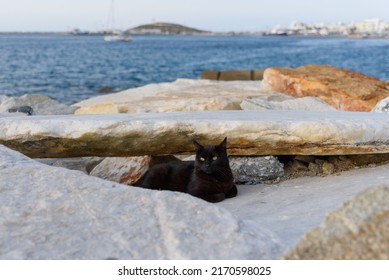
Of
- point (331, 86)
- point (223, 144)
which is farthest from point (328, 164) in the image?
point (331, 86)

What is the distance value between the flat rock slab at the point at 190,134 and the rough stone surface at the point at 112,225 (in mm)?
1465

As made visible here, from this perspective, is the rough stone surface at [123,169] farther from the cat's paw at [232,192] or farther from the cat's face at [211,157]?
the cat's paw at [232,192]

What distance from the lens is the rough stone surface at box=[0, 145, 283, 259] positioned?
8.87 feet

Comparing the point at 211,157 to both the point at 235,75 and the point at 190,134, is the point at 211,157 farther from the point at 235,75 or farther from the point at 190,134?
the point at 235,75

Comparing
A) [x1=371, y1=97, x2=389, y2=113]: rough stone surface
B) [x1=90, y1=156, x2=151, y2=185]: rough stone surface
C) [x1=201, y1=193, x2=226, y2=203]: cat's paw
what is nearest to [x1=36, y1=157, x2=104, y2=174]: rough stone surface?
[x1=90, y1=156, x2=151, y2=185]: rough stone surface

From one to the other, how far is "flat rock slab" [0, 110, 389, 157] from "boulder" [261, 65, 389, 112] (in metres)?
4.28

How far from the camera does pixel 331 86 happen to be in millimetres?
10023

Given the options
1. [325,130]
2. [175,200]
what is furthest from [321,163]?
[175,200]

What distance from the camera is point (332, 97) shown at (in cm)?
980

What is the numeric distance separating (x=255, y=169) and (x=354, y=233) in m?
3.11

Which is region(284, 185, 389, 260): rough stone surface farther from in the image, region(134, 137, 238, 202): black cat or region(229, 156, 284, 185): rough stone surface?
region(229, 156, 284, 185): rough stone surface

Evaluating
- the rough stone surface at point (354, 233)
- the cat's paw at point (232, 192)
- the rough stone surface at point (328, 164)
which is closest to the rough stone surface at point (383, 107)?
the rough stone surface at point (328, 164)

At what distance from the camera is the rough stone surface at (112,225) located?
A: 8.87ft

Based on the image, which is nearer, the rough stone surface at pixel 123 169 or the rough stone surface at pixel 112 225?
the rough stone surface at pixel 112 225
